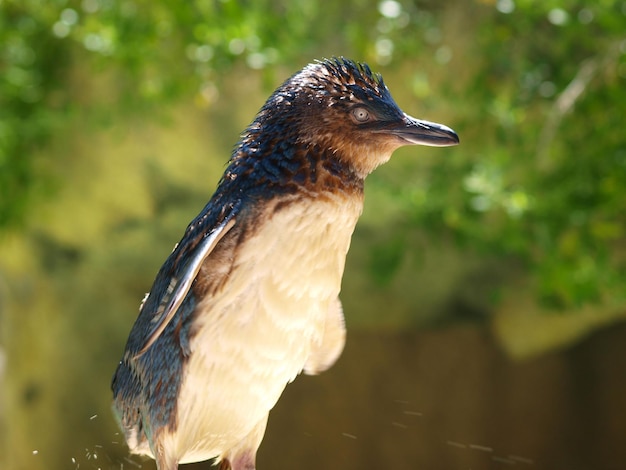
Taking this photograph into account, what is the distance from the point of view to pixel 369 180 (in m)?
2.27

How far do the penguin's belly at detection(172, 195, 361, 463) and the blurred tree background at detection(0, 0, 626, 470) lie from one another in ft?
3.66

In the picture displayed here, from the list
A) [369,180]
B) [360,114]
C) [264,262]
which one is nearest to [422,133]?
[360,114]

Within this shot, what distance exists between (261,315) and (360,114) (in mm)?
249

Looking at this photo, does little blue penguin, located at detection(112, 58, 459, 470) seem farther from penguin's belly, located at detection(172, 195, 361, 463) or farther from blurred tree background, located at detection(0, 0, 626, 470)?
blurred tree background, located at detection(0, 0, 626, 470)

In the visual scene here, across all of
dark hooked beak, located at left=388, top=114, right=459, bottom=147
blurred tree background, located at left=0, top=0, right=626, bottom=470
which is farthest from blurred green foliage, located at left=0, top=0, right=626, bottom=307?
dark hooked beak, located at left=388, top=114, right=459, bottom=147

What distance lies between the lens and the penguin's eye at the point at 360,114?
0.94m

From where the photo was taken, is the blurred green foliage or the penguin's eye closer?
the penguin's eye

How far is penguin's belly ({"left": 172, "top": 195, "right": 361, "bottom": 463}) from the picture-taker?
91cm

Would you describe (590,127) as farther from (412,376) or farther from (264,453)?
(264,453)

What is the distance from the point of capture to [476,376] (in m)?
2.76

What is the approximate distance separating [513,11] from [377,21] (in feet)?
1.21

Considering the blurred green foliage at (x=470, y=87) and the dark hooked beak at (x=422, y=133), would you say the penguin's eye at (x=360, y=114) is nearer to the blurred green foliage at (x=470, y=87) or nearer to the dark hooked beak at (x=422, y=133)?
the dark hooked beak at (x=422, y=133)

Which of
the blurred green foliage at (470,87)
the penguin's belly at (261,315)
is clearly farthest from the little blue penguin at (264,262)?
the blurred green foliage at (470,87)

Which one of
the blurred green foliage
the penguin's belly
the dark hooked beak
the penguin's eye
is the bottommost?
the penguin's belly
